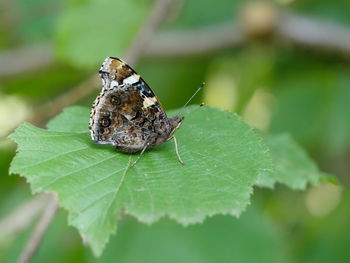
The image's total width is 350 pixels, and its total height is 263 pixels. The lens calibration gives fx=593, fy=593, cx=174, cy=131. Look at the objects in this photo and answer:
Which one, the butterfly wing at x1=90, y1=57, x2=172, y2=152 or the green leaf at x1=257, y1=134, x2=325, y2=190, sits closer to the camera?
the butterfly wing at x1=90, y1=57, x2=172, y2=152

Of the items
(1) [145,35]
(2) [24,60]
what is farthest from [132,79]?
(2) [24,60]

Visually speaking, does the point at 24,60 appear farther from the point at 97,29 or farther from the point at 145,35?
the point at 145,35

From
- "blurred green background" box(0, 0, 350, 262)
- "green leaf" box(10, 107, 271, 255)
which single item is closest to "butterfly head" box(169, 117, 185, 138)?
"green leaf" box(10, 107, 271, 255)

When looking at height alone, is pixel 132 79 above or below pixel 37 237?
above

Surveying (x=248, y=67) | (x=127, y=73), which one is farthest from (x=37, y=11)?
(x=127, y=73)

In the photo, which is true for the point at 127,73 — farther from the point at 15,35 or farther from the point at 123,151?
the point at 15,35

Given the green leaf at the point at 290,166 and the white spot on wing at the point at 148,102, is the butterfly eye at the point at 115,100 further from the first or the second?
the green leaf at the point at 290,166

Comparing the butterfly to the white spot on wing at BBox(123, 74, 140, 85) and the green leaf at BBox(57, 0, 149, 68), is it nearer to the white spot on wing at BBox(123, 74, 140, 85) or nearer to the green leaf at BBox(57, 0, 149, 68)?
the white spot on wing at BBox(123, 74, 140, 85)
